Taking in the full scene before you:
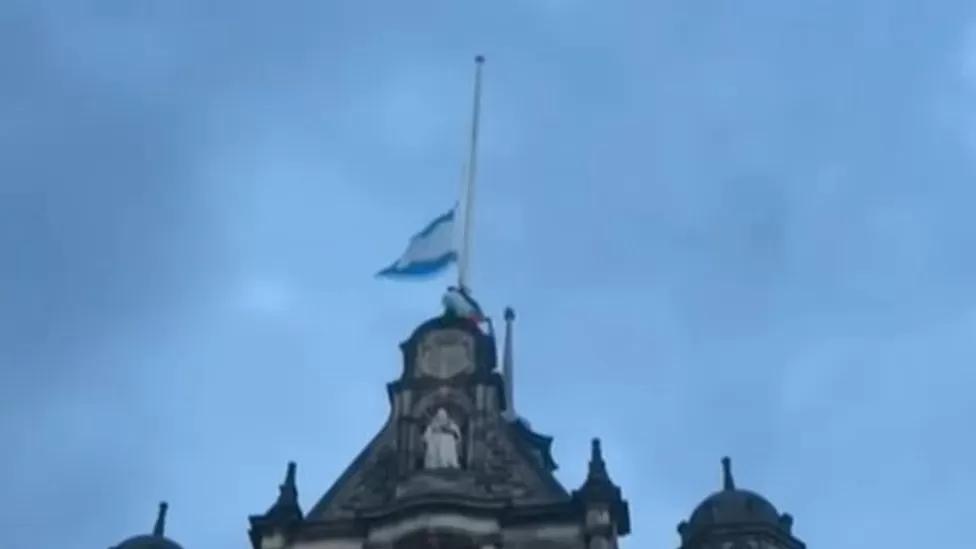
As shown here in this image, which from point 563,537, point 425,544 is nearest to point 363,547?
point 425,544

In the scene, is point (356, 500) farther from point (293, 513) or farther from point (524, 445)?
point (524, 445)

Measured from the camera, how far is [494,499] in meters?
37.4

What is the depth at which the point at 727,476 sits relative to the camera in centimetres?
4009

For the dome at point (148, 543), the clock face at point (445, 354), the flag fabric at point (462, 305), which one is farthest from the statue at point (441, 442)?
the dome at point (148, 543)

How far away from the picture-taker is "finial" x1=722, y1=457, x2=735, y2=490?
39.8 metres

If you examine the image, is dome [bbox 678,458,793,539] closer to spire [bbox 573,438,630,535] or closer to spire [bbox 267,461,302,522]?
spire [bbox 573,438,630,535]

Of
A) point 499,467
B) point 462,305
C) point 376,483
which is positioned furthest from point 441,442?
point 462,305

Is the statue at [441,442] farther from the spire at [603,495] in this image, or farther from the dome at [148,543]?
the dome at [148,543]

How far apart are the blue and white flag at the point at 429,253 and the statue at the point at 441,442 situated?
5362mm

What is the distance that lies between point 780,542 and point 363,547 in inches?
343

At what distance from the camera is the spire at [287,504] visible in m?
37.9

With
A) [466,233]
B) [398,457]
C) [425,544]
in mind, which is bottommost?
[425,544]

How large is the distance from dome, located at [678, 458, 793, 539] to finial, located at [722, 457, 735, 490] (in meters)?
0.23

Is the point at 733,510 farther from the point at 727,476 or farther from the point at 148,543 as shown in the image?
the point at 148,543
